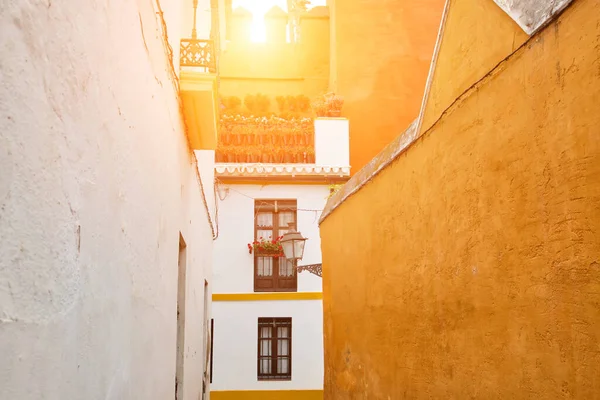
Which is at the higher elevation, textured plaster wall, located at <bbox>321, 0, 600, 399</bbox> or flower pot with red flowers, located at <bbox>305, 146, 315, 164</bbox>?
flower pot with red flowers, located at <bbox>305, 146, 315, 164</bbox>

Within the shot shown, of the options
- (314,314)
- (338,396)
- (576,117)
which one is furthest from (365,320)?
(314,314)

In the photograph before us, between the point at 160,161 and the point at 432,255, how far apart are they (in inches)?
78.4

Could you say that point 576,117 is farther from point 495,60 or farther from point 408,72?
point 408,72

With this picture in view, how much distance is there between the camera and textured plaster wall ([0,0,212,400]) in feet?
5.61

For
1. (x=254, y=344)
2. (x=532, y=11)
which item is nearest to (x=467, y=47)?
(x=532, y=11)

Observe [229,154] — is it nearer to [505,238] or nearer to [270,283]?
[270,283]

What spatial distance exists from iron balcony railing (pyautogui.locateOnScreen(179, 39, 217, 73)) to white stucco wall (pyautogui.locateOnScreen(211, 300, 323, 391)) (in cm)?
1147

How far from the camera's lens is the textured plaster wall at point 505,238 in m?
2.34

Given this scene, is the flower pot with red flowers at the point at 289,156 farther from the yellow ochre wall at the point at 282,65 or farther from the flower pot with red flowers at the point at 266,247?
the yellow ochre wall at the point at 282,65

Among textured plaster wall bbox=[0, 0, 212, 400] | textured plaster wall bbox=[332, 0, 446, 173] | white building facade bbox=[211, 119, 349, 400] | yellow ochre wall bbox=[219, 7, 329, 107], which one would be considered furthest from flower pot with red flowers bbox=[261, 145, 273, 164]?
textured plaster wall bbox=[0, 0, 212, 400]

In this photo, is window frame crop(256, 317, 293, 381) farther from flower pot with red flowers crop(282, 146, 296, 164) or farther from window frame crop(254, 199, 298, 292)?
flower pot with red flowers crop(282, 146, 296, 164)

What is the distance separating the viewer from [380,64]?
19078 mm

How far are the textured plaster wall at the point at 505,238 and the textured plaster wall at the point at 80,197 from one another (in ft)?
5.74

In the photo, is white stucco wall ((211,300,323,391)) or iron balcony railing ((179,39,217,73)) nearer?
iron balcony railing ((179,39,217,73))
